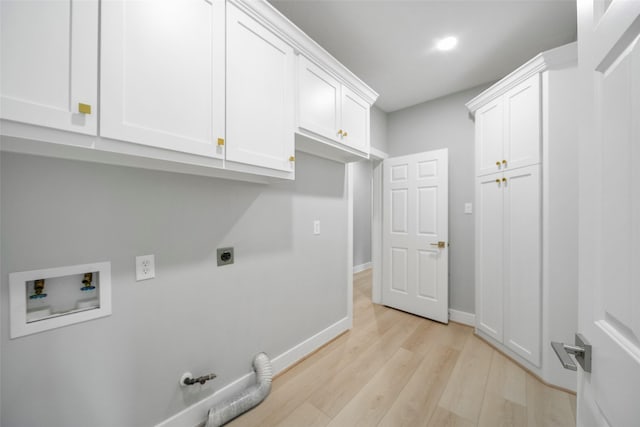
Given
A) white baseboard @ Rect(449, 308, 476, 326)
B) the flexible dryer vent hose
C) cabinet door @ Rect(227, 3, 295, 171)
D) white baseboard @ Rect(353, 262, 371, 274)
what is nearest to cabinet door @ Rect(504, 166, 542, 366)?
white baseboard @ Rect(449, 308, 476, 326)

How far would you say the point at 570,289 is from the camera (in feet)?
5.48

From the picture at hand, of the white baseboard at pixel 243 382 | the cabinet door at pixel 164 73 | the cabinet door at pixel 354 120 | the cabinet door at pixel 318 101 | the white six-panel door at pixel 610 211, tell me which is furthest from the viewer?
the cabinet door at pixel 354 120

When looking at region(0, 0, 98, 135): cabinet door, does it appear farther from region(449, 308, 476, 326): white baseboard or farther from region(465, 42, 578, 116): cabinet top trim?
region(449, 308, 476, 326): white baseboard

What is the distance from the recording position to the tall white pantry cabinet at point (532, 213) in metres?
1.68

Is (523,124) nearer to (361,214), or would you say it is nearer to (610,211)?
(610,211)

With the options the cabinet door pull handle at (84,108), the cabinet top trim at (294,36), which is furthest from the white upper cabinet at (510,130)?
the cabinet door pull handle at (84,108)

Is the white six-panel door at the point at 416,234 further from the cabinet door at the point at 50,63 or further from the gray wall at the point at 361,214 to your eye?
the cabinet door at the point at 50,63

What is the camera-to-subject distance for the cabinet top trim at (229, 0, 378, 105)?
4.11ft

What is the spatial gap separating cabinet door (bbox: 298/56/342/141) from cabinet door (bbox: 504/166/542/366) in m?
1.56

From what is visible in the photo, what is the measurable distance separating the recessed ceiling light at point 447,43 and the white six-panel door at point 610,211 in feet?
5.32

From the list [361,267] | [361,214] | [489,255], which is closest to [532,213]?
[489,255]

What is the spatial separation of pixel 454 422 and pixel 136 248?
6.76ft

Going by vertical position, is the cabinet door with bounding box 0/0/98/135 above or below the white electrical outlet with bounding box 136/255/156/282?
above

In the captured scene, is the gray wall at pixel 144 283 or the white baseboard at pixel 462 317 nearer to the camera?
the gray wall at pixel 144 283
